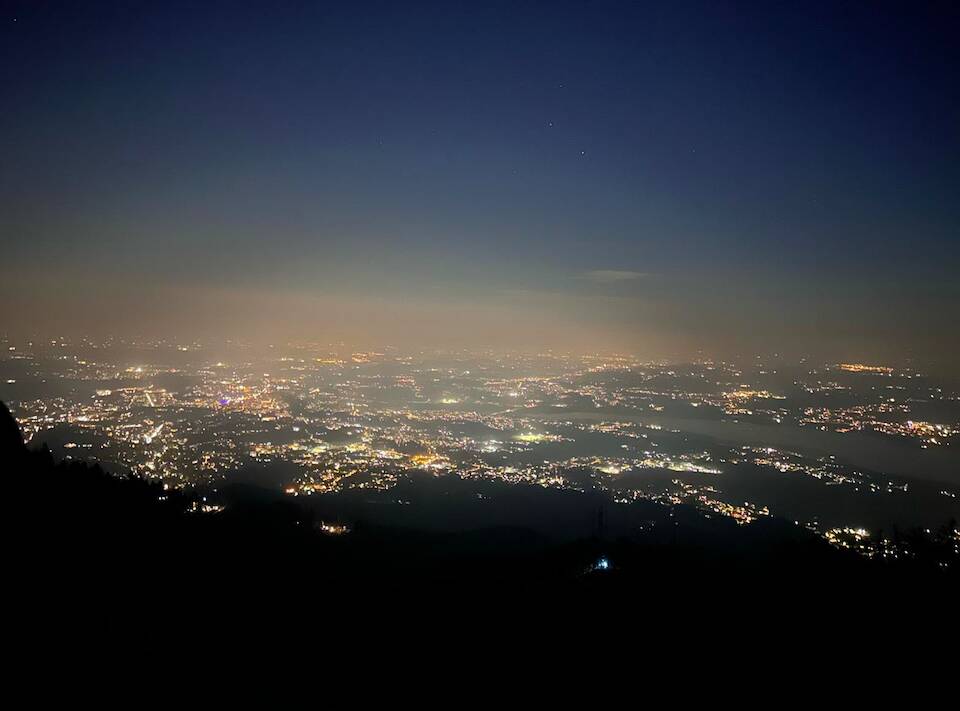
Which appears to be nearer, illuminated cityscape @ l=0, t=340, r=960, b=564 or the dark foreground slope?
the dark foreground slope

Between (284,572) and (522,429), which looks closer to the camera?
(284,572)

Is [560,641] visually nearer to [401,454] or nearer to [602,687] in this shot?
[602,687]

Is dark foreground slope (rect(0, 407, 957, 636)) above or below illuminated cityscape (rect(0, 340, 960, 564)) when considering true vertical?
above

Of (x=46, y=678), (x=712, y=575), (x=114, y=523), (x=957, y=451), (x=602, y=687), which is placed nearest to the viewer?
(x=46, y=678)

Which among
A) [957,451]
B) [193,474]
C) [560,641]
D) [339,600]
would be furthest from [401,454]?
[957,451]

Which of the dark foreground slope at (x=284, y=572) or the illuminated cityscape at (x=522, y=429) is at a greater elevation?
the dark foreground slope at (x=284, y=572)

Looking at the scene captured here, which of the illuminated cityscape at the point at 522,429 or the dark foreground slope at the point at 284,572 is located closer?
the dark foreground slope at the point at 284,572

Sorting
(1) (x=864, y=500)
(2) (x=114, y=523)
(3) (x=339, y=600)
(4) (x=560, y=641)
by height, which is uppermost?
(2) (x=114, y=523)

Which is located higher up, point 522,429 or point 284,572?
point 284,572
